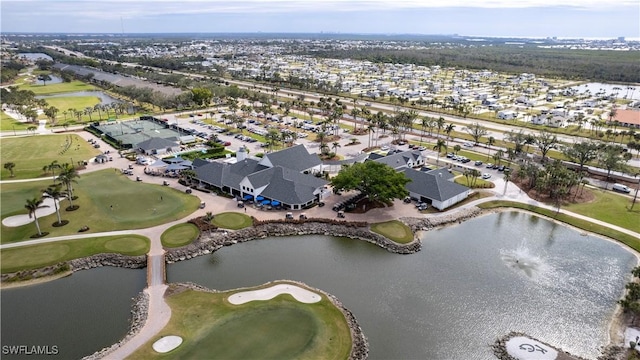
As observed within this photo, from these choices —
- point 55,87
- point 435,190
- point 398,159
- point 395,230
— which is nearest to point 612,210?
point 435,190

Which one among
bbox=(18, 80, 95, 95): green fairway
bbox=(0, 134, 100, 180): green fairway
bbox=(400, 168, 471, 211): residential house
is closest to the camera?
bbox=(400, 168, 471, 211): residential house

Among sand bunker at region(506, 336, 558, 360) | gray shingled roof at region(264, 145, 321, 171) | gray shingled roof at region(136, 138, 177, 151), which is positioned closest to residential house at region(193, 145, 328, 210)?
gray shingled roof at region(264, 145, 321, 171)

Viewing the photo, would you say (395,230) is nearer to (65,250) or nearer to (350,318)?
(350,318)

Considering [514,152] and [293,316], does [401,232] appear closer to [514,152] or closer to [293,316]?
[293,316]

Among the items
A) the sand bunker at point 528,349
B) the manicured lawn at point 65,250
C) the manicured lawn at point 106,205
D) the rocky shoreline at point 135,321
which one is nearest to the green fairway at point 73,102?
the manicured lawn at point 106,205

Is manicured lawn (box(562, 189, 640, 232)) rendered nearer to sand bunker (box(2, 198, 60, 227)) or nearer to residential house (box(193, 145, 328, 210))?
residential house (box(193, 145, 328, 210))

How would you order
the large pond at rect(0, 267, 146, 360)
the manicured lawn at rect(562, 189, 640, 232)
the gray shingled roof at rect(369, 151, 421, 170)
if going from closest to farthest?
1. the large pond at rect(0, 267, 146, 360)
2. the manicured lawn at rect(562, 189, 640, 232)
3. the gray shingled roof at rect(369, 151, 421, 170)
